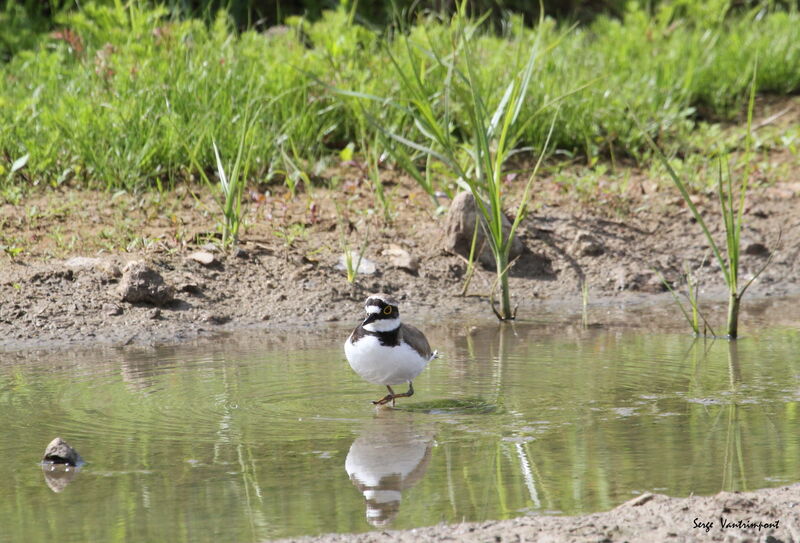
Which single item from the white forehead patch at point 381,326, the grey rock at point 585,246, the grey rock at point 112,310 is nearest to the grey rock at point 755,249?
the grey rock at point 585,246

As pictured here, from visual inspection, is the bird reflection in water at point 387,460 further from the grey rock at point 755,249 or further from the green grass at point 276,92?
the grey rock at point 755,249

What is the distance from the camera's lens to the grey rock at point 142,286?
6617 mm

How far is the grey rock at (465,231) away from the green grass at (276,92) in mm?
442

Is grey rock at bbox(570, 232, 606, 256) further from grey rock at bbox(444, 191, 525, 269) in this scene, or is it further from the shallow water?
the shallow water

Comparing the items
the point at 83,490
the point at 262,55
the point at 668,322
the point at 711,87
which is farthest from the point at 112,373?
the point at 711,87

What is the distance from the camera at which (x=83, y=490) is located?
12.2ft

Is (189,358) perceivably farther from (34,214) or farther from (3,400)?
(34,214)

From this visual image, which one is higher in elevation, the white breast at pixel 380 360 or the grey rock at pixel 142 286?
the grey rock at pixel 142 286

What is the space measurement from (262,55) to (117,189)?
1906 millimetres

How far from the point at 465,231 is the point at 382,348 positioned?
9.10ft

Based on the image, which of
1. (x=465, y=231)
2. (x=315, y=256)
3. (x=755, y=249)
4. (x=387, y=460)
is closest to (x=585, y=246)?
(x=465, y=231)

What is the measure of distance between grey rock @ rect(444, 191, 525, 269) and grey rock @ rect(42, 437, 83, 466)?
385 centimetres

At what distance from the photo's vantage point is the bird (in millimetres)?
4789

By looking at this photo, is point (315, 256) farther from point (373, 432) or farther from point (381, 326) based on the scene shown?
point (373, 432)
